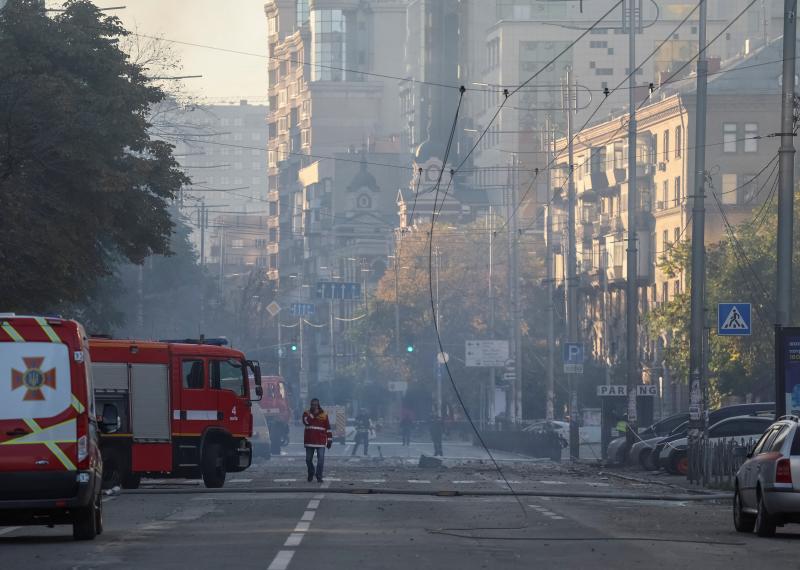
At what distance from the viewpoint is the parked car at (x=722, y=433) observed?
132ft

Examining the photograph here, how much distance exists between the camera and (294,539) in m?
18.4

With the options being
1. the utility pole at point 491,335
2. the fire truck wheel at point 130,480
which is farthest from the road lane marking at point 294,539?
the utility pole at point 491,335

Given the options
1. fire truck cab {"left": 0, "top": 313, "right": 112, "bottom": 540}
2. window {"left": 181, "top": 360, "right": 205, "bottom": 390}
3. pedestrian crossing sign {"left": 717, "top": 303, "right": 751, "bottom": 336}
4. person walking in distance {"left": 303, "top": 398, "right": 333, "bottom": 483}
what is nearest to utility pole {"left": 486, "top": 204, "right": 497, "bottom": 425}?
person walking in distance {"left": 303, "top": 398, "right": 333, "bottom": 483}

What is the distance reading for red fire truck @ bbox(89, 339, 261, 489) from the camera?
3244 cm

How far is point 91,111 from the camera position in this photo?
3753 cm

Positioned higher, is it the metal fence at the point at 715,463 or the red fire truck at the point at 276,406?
the metal fence at the point at 715,463

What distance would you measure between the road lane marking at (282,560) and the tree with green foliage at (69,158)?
18.1 metres

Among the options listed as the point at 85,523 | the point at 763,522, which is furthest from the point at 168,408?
the point at 763,522

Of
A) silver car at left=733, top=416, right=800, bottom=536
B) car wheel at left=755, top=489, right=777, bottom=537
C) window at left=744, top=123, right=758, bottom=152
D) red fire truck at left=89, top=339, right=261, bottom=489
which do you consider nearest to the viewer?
silver car at left=733, top=416, right=800, bottom=536

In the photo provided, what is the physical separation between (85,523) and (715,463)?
1984 centimetres

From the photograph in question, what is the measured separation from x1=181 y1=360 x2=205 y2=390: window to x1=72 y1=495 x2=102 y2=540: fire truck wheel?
14.8 meters

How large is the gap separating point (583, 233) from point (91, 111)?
76274mm

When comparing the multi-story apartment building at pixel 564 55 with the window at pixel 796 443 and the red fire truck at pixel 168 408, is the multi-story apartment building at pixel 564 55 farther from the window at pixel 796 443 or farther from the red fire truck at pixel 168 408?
the window at pixel 796 443

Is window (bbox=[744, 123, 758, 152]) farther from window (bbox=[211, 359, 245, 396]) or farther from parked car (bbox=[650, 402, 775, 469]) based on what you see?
window (bbox=[211, 359, 245, 396])
